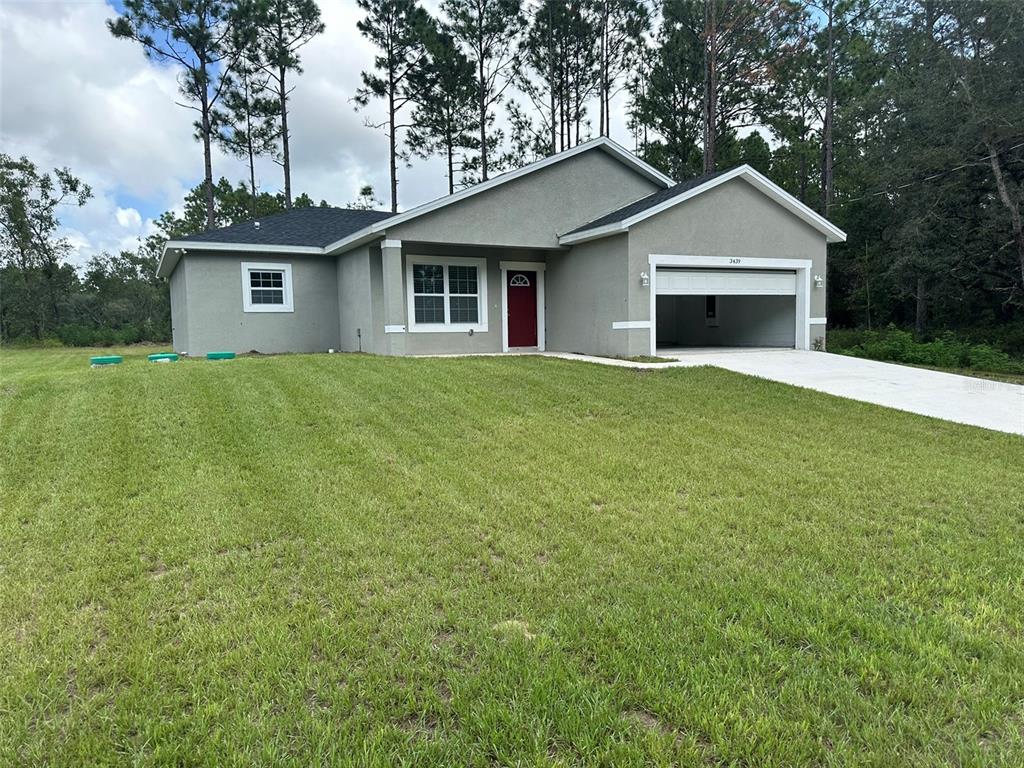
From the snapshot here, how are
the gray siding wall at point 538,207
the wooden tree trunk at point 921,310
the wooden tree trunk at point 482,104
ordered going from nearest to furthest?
Result: the gray siding wall at point 538,207
the wooden tree trunk at point 921,310
the wooden tree trunk at point 482,104

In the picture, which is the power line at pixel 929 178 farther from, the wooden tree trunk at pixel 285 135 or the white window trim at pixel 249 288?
the wooden tree trunk at pixel 285 135

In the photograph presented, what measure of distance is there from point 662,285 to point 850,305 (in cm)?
1740

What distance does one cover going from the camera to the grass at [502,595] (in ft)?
7.32

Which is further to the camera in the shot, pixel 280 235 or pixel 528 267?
pixel 280 235

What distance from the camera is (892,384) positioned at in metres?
10.1

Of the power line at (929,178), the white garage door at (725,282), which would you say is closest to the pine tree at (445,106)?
the power line at (929,178)

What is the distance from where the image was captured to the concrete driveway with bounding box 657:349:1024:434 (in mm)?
8047

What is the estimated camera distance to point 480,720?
7.47 ft

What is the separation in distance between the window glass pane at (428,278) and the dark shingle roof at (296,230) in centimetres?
296

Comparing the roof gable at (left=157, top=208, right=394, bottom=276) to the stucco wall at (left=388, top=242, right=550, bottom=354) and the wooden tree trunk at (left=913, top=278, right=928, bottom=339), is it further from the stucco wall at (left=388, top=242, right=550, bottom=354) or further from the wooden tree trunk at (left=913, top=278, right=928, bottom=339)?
the wooden tree trunk at (left=913, top=278, right=928, bottom=339)

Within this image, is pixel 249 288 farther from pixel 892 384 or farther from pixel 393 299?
pixel 892 384

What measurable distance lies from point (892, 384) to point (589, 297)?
630cm

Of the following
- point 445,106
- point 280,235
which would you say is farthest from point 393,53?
point 280,235

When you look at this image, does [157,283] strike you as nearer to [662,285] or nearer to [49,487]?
[662,285]
